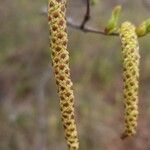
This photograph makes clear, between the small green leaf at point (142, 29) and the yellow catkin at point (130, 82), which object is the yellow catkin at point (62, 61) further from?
the small green leaf at point (142, 29)

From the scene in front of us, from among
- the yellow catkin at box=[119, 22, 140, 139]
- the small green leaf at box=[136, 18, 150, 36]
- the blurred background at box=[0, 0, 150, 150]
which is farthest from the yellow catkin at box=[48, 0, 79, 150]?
the blurred background at box=[0, 0, 150, 150]

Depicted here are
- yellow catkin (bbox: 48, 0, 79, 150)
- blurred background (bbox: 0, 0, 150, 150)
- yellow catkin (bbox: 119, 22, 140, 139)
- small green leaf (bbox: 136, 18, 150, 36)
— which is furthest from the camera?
blurred background (bbox: 0, 0, 150, 150)

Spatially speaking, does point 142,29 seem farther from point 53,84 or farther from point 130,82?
point 53,84

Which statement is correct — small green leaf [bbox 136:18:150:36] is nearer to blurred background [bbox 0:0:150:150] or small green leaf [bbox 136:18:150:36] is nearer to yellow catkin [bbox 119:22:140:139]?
yellow catkin [bbox 119:22:140:139]

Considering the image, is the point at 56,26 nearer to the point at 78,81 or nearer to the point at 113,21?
the point at 113,21

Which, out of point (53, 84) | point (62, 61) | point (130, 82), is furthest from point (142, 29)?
point (53, 84)

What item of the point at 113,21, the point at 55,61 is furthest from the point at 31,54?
the point at 55,61
